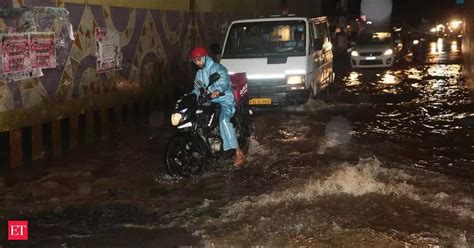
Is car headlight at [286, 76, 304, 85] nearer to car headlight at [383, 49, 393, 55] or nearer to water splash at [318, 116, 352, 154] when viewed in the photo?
water splash at [318, 116, 352, 154]

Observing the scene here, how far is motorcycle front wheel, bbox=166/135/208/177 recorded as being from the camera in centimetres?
745

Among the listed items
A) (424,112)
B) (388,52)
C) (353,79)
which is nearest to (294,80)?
(424,112)

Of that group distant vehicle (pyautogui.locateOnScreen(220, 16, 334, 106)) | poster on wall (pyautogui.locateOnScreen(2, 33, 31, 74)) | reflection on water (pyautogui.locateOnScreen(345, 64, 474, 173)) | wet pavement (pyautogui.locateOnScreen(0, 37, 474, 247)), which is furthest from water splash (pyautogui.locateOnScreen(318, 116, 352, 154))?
poster on wall (pyautogui.locateOnScreen(2, 33, 31, 74))

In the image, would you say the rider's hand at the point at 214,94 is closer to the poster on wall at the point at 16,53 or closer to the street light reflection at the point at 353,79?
the poster on wall at the point at 16,53

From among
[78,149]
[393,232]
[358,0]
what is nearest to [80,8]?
[78,149]

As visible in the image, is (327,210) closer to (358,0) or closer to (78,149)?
(78,149)

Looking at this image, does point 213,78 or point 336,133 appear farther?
point 336,133

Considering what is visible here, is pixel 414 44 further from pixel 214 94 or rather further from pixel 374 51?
pixel 214 94

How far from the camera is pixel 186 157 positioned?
7.57 metres

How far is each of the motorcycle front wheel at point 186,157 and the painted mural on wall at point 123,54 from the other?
2669 mm

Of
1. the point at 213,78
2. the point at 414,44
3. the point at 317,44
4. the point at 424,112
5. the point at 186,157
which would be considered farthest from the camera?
the point at 414,44

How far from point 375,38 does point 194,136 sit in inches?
718

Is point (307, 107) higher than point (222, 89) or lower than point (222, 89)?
lower

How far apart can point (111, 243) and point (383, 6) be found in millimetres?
59691
